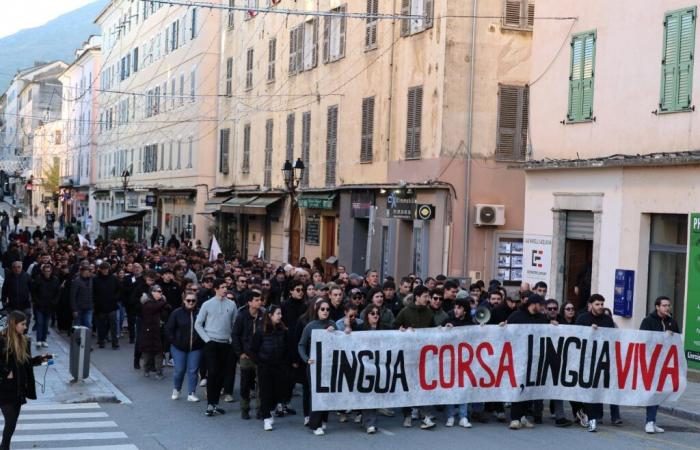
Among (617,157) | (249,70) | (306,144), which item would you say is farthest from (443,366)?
(249,70)

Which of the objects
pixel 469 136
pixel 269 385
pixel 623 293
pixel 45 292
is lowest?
pixel 269 385

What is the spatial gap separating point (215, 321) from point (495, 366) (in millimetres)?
3787

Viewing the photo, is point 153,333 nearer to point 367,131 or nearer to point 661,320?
point 661,320

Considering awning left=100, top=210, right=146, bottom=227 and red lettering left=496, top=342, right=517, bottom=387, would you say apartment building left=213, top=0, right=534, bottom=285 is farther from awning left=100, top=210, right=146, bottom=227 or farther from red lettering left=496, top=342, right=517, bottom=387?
red lettering left=496, top=342, right=517, bottom=387

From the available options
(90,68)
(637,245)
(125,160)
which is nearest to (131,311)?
(637,245)

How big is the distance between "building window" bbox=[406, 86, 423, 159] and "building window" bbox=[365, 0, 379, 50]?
10.4 feet

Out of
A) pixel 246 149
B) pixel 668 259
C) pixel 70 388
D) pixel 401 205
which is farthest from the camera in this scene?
pixel 246 149

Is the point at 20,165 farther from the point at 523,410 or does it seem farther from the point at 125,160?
the point at 523,410

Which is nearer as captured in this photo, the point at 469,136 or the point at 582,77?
the point at 582,77

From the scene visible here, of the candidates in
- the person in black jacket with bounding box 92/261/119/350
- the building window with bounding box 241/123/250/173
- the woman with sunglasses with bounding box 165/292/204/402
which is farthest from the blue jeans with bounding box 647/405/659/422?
the building window with bounding box 241/123/250/173

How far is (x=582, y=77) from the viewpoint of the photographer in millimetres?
21078

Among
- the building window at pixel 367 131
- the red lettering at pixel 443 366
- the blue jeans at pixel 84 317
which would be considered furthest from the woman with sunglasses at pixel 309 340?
the building window at pixel 367 131

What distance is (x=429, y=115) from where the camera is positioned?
26.6 metres

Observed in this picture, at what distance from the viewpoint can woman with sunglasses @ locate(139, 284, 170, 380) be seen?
683 inches
